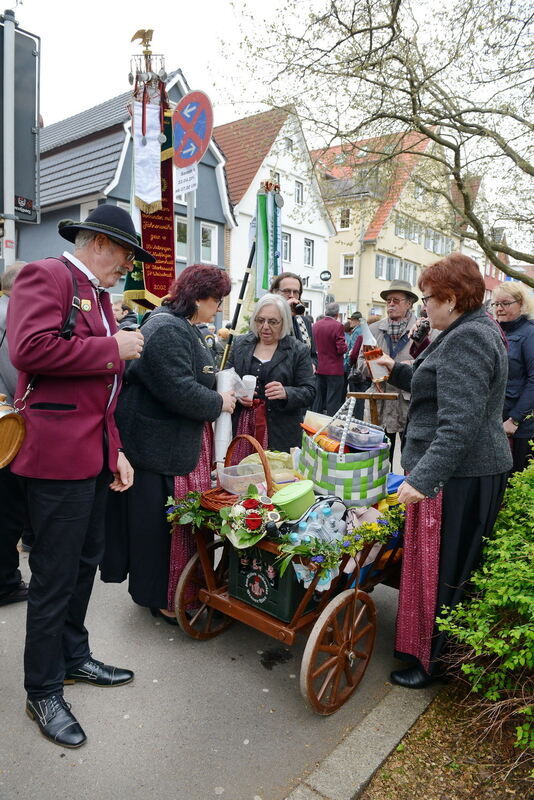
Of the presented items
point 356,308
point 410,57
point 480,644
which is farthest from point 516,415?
point 356,308

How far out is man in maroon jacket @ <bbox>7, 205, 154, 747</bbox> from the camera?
1974 mm

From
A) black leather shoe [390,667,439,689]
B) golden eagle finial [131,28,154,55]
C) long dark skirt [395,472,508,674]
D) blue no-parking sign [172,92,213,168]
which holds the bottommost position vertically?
black leather shoe [390,667,439,689]

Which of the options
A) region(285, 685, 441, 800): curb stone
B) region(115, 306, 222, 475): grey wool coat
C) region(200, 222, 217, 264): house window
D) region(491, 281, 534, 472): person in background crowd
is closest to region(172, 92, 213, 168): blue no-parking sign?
region(115, 306, 222, 475): grey wool coat

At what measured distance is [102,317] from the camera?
2219mm

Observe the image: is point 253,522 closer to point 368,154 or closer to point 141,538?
point 141,538

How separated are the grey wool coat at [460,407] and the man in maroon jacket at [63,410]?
1295mm

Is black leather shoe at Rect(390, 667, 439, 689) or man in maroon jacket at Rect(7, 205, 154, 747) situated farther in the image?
black leather shoe at Rect(390, 667, 439, 689)

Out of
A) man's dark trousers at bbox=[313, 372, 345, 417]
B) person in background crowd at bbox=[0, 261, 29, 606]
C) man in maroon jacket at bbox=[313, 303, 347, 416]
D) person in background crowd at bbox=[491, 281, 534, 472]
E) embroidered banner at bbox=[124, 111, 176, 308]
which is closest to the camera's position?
person in background crowd at bbox=[0, 261, 29, 606]

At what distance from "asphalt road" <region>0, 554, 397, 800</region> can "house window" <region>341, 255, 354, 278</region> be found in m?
29.5

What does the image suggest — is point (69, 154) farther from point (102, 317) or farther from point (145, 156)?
point (102, 317)

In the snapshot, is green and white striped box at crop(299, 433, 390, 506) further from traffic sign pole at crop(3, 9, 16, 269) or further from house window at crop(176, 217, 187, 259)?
house window at crop(176, 217, 187, 259)

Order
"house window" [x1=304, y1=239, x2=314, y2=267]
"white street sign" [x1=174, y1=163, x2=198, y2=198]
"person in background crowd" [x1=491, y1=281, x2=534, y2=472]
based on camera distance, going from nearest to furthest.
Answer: "person in background crowd" [x1=491, y1=281, x2=534, y2=472] → "white street sign" [x1=174, y1=163, x2=198, y2=198] → "house window" [x1=304, y1=239, x2=314, y2=267]

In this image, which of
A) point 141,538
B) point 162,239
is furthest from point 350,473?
point 162,239

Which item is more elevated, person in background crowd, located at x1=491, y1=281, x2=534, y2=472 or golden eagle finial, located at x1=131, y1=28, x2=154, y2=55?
golden eagle finial, located at x1=131, y1=28, x2=154, y2=55
